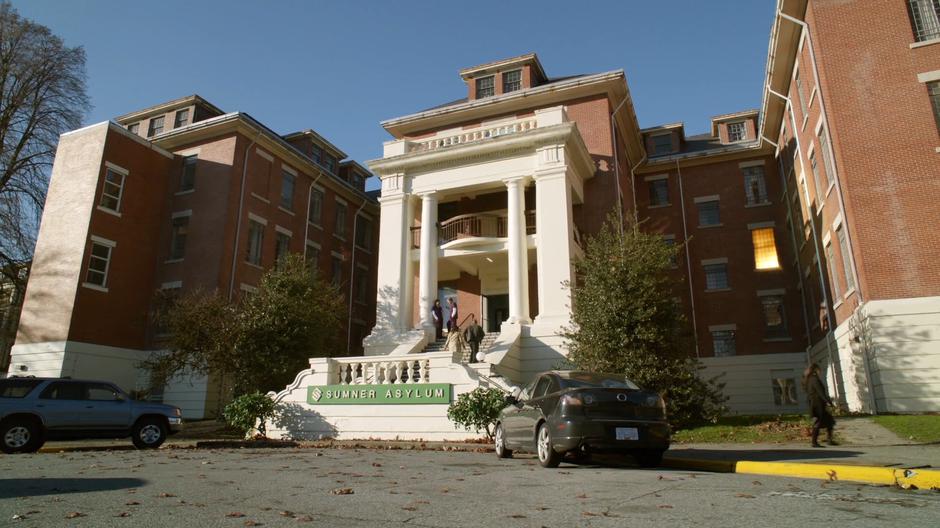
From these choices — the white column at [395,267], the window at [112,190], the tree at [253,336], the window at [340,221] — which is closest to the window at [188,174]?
the window at [112,190]

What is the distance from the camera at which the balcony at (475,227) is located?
24625mm

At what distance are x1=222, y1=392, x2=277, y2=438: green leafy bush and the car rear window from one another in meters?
4.50

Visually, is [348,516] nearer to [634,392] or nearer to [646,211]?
[634,392]

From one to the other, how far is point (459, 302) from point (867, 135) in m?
16.6

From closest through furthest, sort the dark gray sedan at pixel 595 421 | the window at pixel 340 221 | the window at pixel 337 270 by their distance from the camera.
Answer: the dark gray sedan at pixel 595 421 < the window at pixel 337 270 < the window at pixel 340 221

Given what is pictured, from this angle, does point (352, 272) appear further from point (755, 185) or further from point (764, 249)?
point (755, 185)

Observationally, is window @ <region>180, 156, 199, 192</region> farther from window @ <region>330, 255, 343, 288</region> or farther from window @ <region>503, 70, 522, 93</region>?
window @ <region>503, 70, 522, 93</region>

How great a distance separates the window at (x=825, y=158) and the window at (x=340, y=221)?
2466 cm

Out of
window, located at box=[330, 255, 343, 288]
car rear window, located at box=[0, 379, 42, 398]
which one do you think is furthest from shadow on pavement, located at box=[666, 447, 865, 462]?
window, located at box=[330, 255, 343, 288]

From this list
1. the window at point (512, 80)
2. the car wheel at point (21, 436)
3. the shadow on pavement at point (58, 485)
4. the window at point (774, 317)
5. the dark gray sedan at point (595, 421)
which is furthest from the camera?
the window at point (774, 317)

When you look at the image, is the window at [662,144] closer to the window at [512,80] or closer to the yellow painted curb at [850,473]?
the window at [512,80]

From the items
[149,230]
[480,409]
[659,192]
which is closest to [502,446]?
[480,409]

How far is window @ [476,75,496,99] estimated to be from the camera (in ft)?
97.4

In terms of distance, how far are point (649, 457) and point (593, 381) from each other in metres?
1.37
